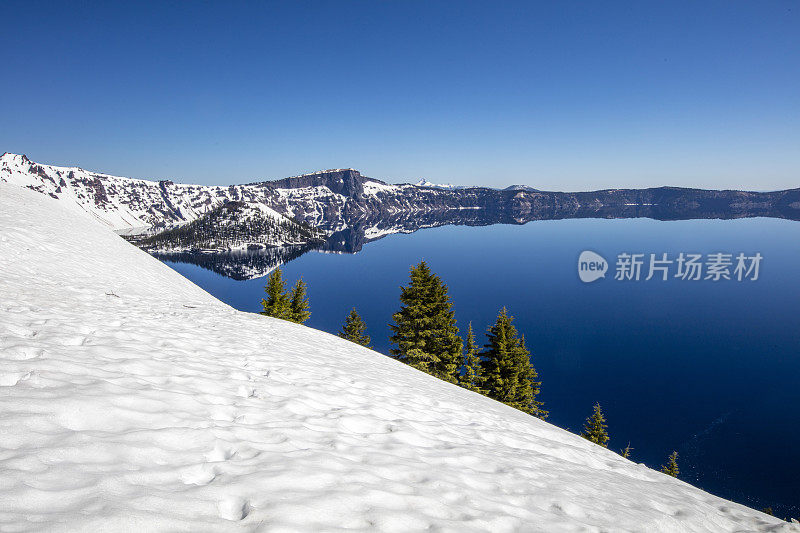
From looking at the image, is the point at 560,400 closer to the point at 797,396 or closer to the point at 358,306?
the point at 797,396

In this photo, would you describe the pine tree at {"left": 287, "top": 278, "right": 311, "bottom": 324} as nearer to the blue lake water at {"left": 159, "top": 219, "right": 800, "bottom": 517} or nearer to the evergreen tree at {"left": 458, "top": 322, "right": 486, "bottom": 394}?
the evergreen tree at {"left": 458, "top": 322, "right": 486, "bottom": 394}

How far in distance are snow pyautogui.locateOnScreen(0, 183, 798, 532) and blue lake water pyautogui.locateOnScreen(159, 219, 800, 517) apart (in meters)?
45.6

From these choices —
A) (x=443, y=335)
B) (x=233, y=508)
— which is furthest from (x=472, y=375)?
(x=233, y=508)

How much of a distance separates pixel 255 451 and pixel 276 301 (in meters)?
30.7

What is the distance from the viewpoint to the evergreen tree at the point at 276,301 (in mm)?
31625

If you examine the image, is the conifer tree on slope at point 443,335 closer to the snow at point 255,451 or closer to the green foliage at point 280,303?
the green foliage at point 280,303

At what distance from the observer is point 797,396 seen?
5134 centimetres

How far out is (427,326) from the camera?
2511 cm

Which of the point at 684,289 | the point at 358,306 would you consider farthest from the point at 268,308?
the point at 684,289

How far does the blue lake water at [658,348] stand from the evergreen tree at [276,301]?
107 ft

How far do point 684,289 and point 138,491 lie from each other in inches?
5629

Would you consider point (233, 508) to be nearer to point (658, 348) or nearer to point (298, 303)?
point (298, 303)

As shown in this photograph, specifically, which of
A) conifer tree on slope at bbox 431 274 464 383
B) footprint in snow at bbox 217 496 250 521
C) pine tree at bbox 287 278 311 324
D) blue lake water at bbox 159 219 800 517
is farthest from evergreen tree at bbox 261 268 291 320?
blue lake water at bbox 159 219 800 517

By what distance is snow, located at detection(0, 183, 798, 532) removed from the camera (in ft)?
9.30
